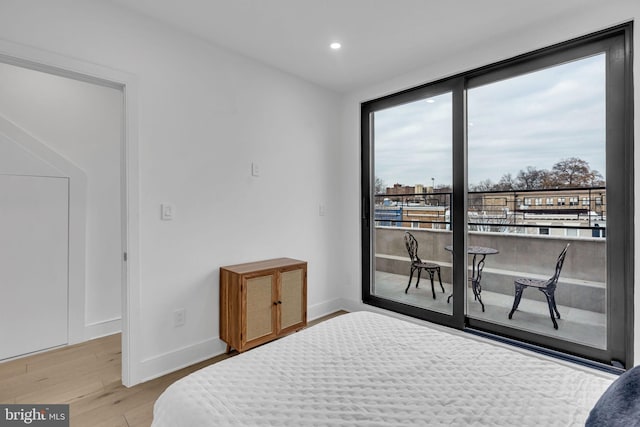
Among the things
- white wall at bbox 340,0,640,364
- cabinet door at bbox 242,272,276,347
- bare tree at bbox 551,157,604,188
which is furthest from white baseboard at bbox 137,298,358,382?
bare tree at bbox 551,157,604,188

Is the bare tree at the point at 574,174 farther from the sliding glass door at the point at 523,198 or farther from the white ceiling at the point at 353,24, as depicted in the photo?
the white ceiling at the point at 353,24

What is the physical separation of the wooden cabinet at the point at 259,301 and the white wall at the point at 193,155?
0.15 metres

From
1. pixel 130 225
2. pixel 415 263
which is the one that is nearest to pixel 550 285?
pixel 415 263

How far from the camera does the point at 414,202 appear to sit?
3.33 m

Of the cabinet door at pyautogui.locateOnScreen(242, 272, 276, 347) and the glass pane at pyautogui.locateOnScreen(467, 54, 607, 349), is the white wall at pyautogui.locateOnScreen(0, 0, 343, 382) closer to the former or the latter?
the cabinet door at pyautogui.locateOnScreen(242, 272, 276, 347)

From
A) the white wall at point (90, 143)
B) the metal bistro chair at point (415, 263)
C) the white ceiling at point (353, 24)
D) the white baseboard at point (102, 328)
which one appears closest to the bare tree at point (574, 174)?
the white ceiling at point (353, 24)

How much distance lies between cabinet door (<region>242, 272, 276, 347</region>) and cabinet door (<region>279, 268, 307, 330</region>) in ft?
0.34

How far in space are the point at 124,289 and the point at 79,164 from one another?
1519 mm

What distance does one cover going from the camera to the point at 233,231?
285cm

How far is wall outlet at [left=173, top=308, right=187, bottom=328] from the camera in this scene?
2.49 metres

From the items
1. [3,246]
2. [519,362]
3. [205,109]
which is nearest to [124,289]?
[3,246]

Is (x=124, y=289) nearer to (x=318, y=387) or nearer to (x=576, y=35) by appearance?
(x=318, y=387)

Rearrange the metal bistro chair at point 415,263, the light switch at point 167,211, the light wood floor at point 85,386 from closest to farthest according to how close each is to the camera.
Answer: the light wood floor at point 85,386 → the light switch at point 167,211 → the metal bistro chair at point 415,263

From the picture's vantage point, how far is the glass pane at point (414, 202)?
10.1 ft
